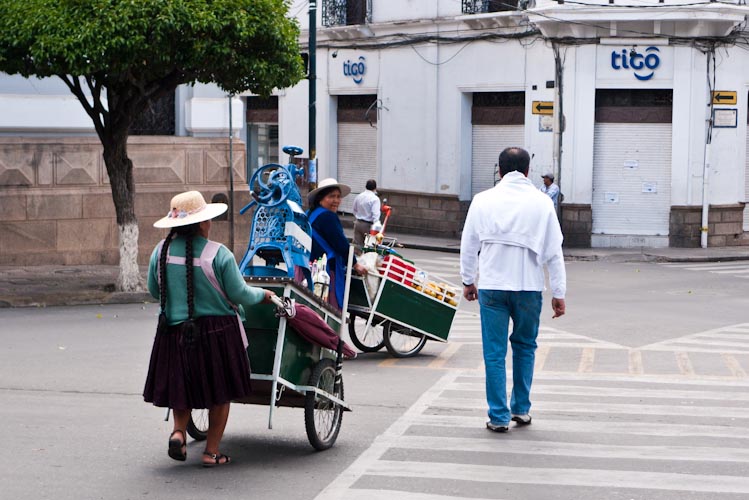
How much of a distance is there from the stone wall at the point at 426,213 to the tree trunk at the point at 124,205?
13825mm

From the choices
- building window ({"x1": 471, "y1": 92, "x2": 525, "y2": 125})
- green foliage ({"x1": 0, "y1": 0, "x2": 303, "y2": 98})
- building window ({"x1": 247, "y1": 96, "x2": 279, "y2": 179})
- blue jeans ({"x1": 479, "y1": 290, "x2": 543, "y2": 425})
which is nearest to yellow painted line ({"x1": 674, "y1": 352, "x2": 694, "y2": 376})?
blue jeans ({"x1": 479, "y1": 290, "x2": 543, "y2": 425})

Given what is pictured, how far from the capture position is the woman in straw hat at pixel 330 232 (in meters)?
11.0

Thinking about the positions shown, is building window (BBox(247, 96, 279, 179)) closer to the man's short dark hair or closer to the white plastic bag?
the white plastic bag

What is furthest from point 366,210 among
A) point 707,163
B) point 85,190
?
point 707,163

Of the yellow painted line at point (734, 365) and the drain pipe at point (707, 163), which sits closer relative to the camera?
the yellow painted line at point (734, 365)

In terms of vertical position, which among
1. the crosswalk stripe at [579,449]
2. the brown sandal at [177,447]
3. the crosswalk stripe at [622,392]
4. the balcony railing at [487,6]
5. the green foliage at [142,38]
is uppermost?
the balcony railing at [487,6]

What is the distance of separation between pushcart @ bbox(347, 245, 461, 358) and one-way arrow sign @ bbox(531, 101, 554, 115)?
624 inches

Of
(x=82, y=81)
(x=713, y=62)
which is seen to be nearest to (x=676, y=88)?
(x=713, y=62)

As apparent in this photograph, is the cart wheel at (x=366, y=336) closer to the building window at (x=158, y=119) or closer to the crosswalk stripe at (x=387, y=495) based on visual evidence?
the crosswalk stripe at (x=387, y=495)

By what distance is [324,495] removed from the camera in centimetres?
643

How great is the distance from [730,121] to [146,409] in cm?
2061

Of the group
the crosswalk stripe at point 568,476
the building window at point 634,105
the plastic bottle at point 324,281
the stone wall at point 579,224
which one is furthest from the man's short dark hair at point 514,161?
the building window at point 634,105

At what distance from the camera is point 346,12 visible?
33.3 m

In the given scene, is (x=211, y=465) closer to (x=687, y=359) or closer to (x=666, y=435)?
(x=666, y=435)
